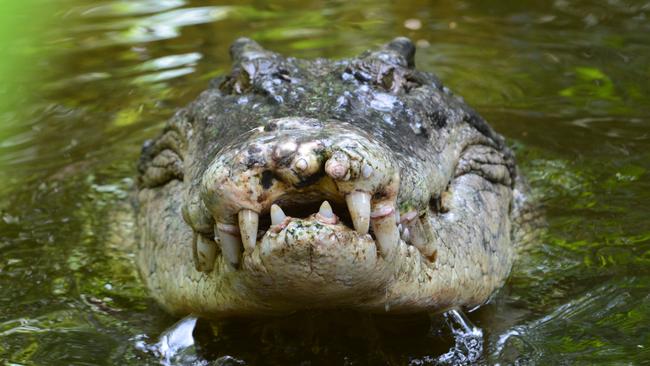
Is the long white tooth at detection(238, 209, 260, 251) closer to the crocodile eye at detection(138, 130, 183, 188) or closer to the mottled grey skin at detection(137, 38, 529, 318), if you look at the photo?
the mottled grey skin at detection(137, 38, 529, 318)

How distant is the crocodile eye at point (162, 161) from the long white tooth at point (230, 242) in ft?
4.60

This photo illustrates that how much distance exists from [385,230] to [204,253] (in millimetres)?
671

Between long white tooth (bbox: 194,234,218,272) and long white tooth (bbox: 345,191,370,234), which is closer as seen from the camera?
long white tooth (bbox: 345,191,370,234)

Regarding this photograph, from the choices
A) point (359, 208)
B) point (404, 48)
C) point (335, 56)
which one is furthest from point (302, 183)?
point (335, 56)

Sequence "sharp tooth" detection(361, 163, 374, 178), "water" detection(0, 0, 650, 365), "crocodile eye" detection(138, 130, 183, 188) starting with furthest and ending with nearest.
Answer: "crocodile eye" detection(138, 130, 183, 188)
"water" detection(0, 0, 650, 365)
"sharp tooth" detection(361, 163, 374, 178)

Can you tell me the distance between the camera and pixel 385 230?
8.51ft

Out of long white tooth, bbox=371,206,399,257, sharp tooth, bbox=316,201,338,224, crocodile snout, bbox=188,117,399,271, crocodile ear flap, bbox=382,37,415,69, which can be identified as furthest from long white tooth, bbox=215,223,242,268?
crocodile ear flap, bbox=382,37,415,69

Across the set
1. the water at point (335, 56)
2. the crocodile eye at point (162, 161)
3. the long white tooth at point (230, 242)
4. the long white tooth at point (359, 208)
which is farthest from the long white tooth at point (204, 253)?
the crocodile eye at point (162, 161)

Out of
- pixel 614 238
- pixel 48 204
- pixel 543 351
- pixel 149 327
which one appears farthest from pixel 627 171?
pixel 48 204

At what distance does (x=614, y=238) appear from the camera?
4223 mm

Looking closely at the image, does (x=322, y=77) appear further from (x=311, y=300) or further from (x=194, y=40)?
(x=194, y=40)

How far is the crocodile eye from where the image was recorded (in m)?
4.10

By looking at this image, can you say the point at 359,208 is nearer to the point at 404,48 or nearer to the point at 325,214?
the point at 325,214

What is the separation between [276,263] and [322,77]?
131 cm
